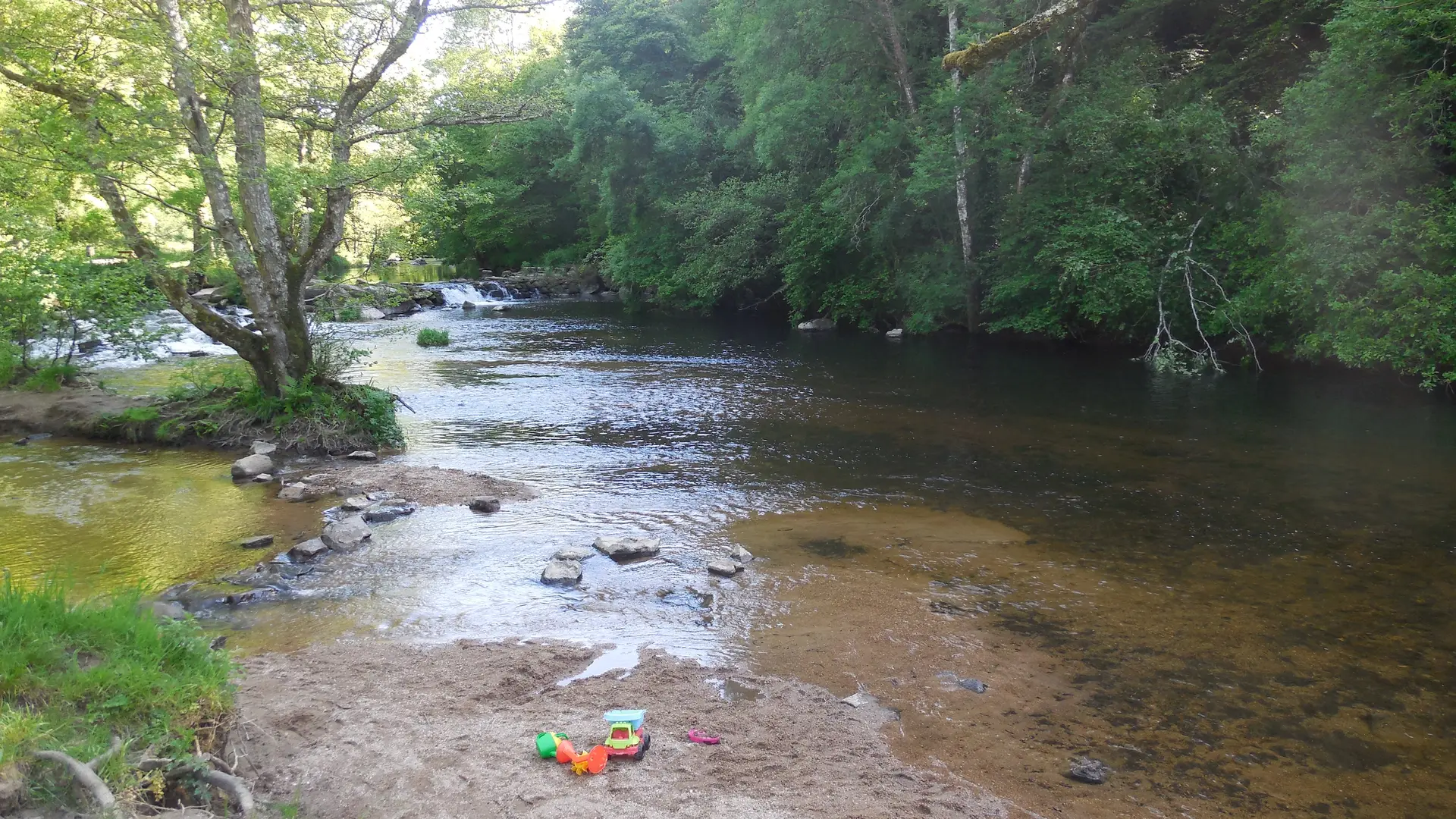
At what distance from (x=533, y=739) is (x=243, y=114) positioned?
33.9 feet

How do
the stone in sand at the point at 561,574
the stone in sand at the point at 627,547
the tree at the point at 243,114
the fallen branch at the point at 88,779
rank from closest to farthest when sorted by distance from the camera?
the fallen branch at the point at 88,779 → the stone in sand at the point at 561,574 → the stone in sand at the point at 627,547 → the tree at the point at 243,114

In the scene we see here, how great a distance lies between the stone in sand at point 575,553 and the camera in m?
7.88

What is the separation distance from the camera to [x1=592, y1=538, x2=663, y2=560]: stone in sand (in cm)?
805

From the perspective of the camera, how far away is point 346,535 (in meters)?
8.37

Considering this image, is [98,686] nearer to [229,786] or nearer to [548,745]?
[229,786]

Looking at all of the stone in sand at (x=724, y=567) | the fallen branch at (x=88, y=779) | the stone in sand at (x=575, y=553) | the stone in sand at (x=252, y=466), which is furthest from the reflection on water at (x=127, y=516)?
the stone in sand at (x=724, y=567)

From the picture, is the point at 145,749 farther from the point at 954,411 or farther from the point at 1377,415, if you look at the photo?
the point at 1377,415

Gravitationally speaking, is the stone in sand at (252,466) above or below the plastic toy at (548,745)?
above

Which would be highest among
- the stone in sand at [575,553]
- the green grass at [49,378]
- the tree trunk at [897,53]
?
the tree trunk at [897,53]

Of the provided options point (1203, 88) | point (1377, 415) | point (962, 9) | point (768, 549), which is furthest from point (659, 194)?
point (768, 549)

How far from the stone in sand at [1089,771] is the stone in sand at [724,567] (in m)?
3.48

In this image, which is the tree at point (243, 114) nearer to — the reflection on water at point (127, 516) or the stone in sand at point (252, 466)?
the stone in sand at point (252, 466)

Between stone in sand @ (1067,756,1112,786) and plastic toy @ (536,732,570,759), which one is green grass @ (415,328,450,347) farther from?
stone in sand @ (1067,756,1112,786)

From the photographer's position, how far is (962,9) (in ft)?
76.0
